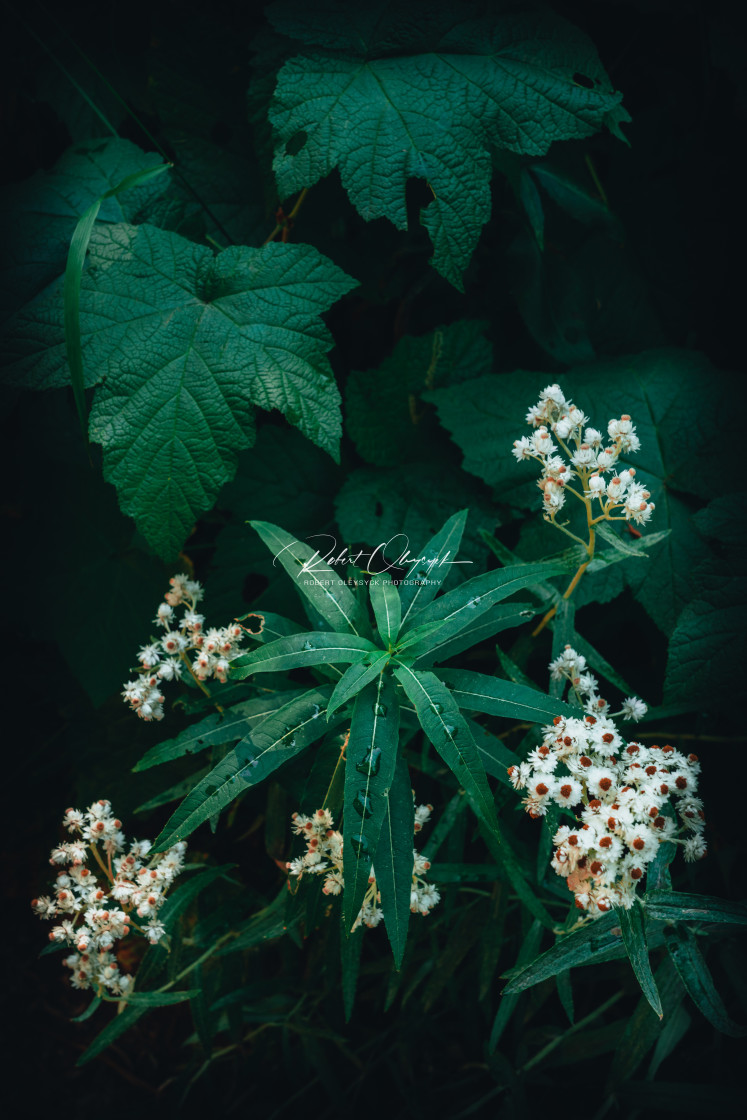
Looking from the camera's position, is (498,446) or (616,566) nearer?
(616,566)

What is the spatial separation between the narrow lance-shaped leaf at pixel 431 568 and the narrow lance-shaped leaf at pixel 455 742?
21cm

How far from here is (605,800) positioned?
3.00ft

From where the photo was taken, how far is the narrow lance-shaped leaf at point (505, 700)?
0.98 m

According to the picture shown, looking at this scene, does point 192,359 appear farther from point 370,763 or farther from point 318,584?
point 370,763

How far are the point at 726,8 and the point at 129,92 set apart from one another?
125 cm

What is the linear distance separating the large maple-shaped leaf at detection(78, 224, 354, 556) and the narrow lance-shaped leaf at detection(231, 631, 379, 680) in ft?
1.07

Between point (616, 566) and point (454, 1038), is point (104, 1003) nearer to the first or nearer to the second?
point (454, 1038)

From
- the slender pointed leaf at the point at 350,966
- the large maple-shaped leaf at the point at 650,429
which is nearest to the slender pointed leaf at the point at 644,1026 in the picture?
the slender pointed leaf at the point at 350,966

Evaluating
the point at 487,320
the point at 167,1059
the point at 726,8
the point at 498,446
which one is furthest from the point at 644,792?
the point at 167,1059

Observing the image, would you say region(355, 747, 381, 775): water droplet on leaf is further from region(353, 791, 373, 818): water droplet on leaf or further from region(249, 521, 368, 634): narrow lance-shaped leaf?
region(249, 521, 368, 634): narrow lance-shaped leaf

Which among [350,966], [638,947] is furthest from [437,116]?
[350,966]

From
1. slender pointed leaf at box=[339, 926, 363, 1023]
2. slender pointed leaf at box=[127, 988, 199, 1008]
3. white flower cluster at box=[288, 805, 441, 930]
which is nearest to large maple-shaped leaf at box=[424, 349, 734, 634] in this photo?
white flower cluster at box=[288, 805, 441, 930]

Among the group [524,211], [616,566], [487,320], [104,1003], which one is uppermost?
[524,211]

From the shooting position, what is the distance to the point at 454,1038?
1751 millimetres
